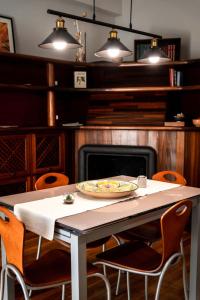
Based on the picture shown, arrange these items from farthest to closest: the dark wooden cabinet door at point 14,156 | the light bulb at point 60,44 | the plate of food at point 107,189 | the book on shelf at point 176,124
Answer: the book on shelf at point 176,124 → the dark wooden cabinet door at point 14,156 → the light bulb at point 60,44 → the plate of food at point 107,189

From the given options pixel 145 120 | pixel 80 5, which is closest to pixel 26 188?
pixel 145 120

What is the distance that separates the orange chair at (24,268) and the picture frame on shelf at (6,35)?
251cm

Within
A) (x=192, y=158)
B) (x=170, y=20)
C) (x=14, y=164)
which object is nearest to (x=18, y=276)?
(x=14, y=164)

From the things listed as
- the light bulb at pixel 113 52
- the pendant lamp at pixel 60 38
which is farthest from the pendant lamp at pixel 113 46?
the pendant lamp at pixel 60 38

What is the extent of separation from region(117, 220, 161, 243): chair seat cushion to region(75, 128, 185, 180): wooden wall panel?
4.76ft

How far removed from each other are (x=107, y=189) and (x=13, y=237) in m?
0.70

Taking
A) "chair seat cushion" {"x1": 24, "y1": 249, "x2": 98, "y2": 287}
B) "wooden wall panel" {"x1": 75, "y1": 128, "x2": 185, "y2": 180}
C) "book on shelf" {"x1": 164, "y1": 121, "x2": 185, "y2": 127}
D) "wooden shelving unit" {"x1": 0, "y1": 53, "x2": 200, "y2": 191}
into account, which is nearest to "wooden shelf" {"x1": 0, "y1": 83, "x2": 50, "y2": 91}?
"wooden shelving unit" {"x1": 0, "y1": 53, "x2": 200, "y2": 191}

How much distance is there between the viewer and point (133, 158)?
13.7 ft

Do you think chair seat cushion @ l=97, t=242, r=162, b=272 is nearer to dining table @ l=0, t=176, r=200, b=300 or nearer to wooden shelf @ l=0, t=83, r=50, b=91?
dining table @ l=0, t=176, r=200, b=300

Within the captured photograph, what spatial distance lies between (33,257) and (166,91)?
2.46m

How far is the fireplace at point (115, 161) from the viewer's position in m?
4.01

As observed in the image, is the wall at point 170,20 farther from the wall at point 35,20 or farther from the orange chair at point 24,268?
the orange chair at point 24,268

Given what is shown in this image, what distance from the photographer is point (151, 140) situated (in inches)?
157

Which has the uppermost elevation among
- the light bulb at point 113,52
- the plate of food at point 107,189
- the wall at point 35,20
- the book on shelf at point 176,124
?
the wall at point 35,20
